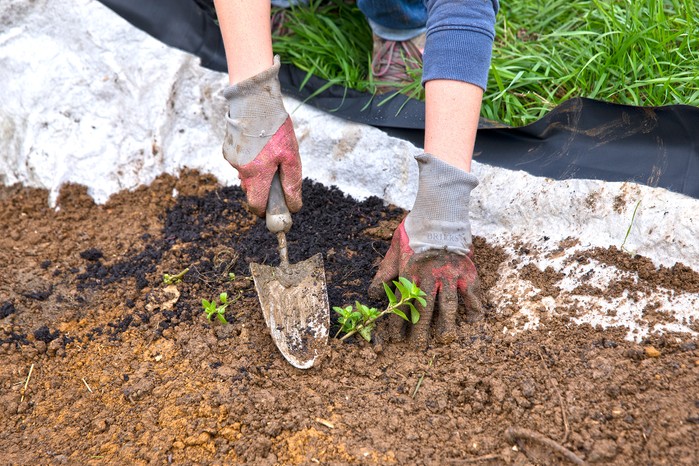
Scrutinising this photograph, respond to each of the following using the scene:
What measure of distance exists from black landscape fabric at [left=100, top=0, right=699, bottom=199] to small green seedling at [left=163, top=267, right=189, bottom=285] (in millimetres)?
979

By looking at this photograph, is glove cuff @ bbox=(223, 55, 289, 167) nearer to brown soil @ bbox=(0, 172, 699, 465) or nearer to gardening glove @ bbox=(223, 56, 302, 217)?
gardening glove @ bbox=(223, 56, 302, 217)

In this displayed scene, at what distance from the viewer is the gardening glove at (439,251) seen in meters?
1.95

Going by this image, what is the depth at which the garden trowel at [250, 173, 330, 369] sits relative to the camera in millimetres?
1925

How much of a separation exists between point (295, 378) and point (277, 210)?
0.54 m

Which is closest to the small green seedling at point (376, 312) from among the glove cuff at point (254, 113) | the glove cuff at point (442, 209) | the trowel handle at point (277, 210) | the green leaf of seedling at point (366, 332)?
the green leaf of seedling at point (366, 332)

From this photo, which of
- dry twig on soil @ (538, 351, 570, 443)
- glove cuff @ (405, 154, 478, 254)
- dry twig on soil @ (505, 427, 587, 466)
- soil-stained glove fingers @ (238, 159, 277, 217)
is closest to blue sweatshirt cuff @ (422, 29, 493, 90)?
glove cuff @ (405, 154, 478, 254)

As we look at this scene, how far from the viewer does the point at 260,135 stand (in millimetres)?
2045

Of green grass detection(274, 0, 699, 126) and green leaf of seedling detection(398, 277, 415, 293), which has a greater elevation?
green grass detection(274, 0, 699, 126)

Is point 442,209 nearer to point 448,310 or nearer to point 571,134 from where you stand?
point 448,310

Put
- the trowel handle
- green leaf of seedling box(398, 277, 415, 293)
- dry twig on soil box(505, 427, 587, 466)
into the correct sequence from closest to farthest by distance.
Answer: dry twig on soil box(505, 427, 587, 466) → green leaf of seedling box(398, 277, 415, 293) → the trowel handle

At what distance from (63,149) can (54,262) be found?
0.63 metres

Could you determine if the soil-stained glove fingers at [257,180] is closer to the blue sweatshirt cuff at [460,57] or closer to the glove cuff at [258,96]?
the glove cuff at [258,96]

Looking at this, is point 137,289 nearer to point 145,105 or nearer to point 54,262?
point 54,262

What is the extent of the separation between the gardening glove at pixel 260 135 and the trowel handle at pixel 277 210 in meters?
0.02
